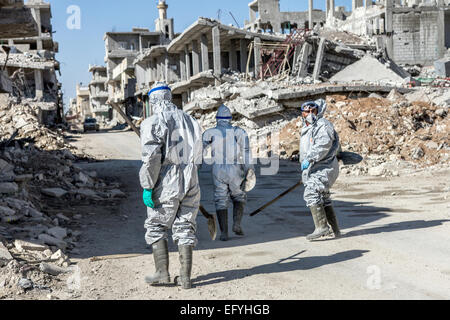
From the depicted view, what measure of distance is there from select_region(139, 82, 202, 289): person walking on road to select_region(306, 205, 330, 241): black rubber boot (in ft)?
7.69

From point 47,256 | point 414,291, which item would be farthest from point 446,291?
point 47,256

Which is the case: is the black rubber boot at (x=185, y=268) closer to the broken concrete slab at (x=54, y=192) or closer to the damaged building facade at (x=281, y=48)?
the broken concrete slab at (x=54, y=192)

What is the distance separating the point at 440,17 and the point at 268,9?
1864 cm

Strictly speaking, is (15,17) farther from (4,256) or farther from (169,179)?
(169,179)

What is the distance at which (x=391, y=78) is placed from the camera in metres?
26.7

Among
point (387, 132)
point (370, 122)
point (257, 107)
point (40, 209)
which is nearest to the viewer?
point (40, 209)

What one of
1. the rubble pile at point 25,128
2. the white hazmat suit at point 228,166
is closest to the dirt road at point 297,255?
the white hazmat suit at point 228,166

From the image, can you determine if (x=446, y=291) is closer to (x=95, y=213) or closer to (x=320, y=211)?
(x=320, y=211)

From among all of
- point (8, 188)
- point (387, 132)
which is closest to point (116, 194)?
point (8, 188)

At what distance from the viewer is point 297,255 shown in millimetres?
6199

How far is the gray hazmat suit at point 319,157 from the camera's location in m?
6.89

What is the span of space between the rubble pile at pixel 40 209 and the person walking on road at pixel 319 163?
3212 millimetres

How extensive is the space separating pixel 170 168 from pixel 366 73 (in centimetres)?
2485

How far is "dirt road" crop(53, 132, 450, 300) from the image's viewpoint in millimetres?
4812
